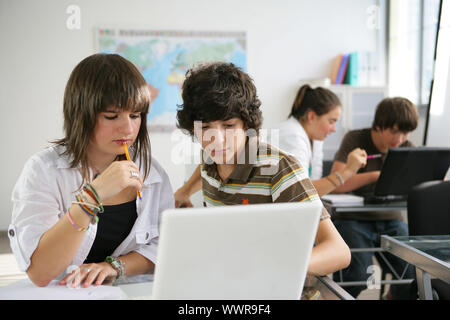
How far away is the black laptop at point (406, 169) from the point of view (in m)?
2.03

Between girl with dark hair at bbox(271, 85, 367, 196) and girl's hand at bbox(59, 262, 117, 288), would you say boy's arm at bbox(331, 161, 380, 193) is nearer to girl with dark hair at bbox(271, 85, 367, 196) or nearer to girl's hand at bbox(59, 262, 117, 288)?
girl with dark hair at bbox(271, 85, 367, 196)

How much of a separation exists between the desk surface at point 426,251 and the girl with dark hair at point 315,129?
81 centimetres

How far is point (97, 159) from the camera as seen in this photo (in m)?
1.14

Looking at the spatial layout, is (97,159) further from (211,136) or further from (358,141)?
(358,141)

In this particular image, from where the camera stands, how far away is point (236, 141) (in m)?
1.13

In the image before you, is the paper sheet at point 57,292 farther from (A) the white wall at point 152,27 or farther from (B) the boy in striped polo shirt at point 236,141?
(A) the white wall at point 152,27

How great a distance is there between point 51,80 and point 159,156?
1324 mm

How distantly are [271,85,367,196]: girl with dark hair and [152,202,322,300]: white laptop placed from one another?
1436 millimetres

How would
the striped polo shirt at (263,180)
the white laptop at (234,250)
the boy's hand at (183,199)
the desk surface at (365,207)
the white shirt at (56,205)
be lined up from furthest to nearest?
the desk surface at (365,207)
the boy's hand at (183,199)
the striped polo shirt at (263,180)
the white shirt at (56,205)
the white laptop at (234,250)

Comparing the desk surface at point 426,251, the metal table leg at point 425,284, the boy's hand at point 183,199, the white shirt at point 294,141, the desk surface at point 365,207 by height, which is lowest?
the desk surface at point 365,207

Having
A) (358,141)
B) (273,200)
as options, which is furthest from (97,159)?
(358,141)

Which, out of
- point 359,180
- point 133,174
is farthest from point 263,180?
point 359,180

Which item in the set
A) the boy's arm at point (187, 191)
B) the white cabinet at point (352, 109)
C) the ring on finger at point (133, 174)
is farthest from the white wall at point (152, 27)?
the ring on finger at point (133, 174)
